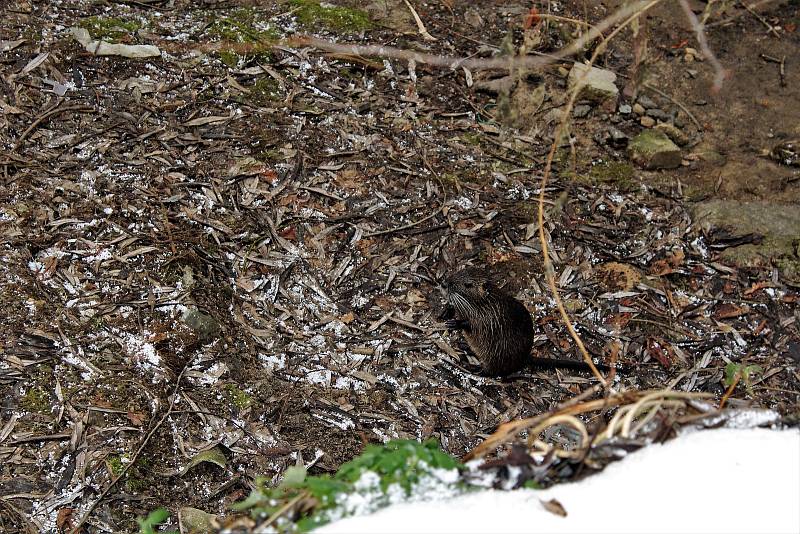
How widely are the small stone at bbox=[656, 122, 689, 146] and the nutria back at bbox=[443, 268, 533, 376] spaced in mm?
2286

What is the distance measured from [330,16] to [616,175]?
2850 millimetres

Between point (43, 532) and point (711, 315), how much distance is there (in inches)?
158

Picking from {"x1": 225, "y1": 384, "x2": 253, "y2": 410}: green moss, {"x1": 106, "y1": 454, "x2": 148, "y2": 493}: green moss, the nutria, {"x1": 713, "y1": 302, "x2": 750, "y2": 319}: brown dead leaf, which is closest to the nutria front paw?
the nutria

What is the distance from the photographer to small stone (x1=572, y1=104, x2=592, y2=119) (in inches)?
225

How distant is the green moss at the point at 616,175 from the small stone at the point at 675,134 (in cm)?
50

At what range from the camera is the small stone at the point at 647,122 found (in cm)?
570

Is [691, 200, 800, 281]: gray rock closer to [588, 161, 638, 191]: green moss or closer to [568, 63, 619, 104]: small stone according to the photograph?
[588, 161, 638, 191]: green moss

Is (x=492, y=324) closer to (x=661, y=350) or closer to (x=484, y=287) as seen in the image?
(x=484, y=287)

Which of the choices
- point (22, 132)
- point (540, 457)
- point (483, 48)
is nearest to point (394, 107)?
point (483, 48)

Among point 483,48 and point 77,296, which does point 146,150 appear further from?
point 483,48

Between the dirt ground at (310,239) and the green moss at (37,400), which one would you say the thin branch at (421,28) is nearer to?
the dirt ground at (310,239)

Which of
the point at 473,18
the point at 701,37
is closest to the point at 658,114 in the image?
the point at 473,18

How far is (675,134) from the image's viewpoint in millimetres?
5590

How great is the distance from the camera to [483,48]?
6.09m
